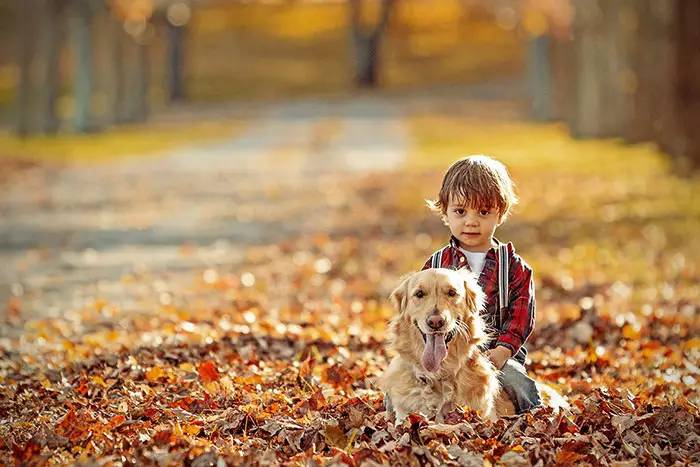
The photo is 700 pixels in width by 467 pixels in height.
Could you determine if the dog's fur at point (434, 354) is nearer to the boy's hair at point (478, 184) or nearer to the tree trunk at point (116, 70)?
the boy's hair at point (478, 184)

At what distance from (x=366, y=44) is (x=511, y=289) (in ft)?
206

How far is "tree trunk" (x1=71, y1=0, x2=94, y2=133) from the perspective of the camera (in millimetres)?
40531

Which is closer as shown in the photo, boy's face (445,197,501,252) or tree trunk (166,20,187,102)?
boy's face (445,197,501,252)

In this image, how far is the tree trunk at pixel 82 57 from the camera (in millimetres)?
40531

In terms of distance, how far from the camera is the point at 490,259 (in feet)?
21.2

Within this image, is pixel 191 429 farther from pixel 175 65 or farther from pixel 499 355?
pixel 175 65

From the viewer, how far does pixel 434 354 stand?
19.6ft

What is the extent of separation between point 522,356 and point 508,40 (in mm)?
74359

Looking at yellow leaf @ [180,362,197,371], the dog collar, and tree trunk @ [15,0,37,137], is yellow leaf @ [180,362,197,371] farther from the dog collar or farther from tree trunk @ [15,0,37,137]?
tree trunk @ [15,0,37,137]

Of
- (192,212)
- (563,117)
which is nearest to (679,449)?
(192,212)

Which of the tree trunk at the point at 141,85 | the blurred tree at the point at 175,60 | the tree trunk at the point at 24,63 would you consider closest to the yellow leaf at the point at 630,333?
the tree trunk at the point at 24,63

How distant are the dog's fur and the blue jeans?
1.00ft

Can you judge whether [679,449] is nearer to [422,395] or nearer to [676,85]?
[422,395]

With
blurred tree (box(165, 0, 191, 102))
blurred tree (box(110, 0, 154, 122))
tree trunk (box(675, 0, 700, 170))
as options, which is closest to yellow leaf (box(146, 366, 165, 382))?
tree trunk (box(675, 0, 700, 170))
